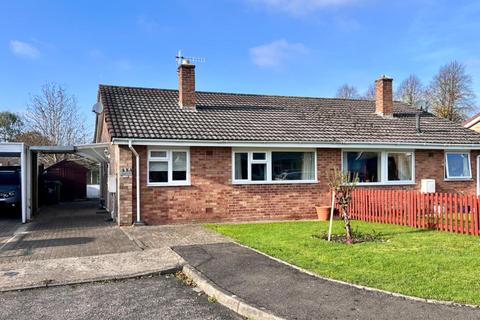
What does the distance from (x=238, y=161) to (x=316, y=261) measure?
277 inches

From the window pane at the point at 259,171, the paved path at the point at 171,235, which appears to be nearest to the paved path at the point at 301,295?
the paved path at the point at 171,235

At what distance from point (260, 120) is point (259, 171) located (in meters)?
2.47

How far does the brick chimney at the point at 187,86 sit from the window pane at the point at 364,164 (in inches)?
242

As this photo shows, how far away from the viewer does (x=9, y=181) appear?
18156 mm

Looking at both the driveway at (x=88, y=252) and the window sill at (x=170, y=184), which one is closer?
the driveway at (x=88, y=252)

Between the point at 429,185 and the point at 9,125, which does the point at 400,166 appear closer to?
the point at 429,185

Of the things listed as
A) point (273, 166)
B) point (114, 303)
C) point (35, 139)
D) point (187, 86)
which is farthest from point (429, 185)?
point (35, 139)

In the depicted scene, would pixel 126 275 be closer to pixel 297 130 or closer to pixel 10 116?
pixel 297 130

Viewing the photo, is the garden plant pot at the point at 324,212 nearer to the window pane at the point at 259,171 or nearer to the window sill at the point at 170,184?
the window pane at the point at 259,171

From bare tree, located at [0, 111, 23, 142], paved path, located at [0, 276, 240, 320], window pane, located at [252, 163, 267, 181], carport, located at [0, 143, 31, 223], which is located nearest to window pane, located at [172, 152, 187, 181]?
window pane, located at [252, 163, 267, 181]

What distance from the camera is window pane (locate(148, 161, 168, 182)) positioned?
13242 mm

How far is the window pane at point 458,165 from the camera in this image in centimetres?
1688

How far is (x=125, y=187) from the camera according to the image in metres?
12.7

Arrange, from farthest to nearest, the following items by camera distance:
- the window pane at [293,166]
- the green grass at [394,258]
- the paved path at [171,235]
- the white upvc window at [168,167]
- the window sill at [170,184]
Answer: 1. the window pane at [293,166]
2. the white upvc window at [168,167]
3. the window sill at [170,184]
4. the paved path at [171,235]
5. the green grass at [394,258]
